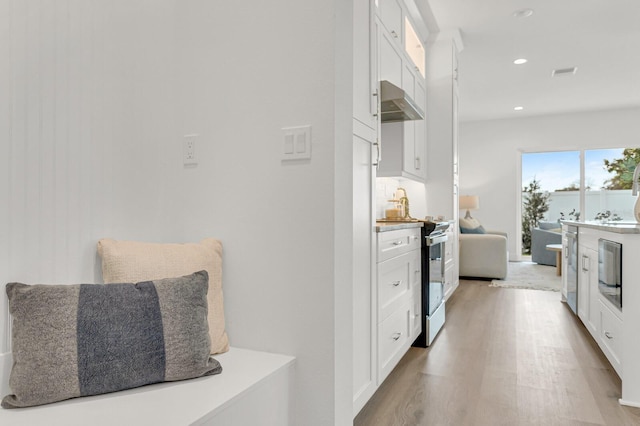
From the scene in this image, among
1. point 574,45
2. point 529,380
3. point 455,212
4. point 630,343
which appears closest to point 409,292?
point 529,380

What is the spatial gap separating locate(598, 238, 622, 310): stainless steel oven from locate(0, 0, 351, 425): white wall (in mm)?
1801

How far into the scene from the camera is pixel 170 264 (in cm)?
142

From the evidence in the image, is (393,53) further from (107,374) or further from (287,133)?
(107,374)

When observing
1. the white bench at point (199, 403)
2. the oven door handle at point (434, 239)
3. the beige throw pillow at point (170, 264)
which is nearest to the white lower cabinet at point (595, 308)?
the oven door handle at point (434, 239)

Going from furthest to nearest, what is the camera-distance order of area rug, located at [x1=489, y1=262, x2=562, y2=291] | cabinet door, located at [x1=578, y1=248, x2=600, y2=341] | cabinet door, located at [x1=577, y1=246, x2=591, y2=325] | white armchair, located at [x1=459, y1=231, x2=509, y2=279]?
white armchair, located at [x1=459, y1=231, x2=509, y2=279]
area rug, located at [x1=489, y1=262, x2=562, y2=291]
cabinet door, located at [x1=577, y1=246, x2=591, y2=325]
cabinet door, located at [x1=578, y1=248, x2=600, y2=341]

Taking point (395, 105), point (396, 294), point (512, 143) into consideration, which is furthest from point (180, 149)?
point (512, 143)

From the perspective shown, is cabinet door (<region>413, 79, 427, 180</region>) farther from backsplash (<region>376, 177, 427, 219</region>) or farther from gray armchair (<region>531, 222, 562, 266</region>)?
gray armchair (<region>531, 222, 562, 266</region>)

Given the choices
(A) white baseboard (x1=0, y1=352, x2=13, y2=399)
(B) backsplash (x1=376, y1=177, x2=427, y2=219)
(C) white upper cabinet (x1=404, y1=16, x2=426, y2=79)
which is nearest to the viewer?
(A) white baseboard (x1=0, y1=352, x2=13, y2=399)

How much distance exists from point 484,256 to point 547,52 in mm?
2762

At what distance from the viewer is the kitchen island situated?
214cm

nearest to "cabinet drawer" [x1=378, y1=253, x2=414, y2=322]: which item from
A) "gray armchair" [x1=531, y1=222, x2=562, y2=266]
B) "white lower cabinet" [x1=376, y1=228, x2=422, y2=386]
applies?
"white lower cabinet" [x1=376, y1=228, x2=422, y2=386]

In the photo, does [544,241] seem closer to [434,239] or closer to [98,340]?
[434,239]

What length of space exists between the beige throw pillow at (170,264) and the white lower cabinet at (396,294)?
96cm

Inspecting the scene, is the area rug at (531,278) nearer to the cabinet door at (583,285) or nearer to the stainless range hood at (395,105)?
the cabinet door at (583,285)
